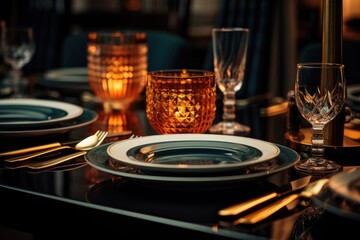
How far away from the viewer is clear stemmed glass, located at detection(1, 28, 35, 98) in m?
1.60

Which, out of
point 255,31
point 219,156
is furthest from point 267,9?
point 219,156

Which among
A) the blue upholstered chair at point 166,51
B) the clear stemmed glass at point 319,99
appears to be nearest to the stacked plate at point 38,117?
the clear stemmed glass at point 319,99

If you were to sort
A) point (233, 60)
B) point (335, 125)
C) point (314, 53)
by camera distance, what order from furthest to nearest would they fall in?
point (314, 53)
point (233, 60)
point (335, 125)

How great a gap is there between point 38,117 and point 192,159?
1.34 ft

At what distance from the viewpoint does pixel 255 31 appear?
205 cm

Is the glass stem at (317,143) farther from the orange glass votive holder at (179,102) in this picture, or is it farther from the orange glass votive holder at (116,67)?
the orange glass votive holder at (116,67)

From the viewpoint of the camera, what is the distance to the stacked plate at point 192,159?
0.70 meters

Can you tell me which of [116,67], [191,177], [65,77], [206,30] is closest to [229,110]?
[116,67]

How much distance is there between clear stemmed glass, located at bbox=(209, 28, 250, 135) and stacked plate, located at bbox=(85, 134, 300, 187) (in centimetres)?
27

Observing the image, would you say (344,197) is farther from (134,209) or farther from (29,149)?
(29,149)

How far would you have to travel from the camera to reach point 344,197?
1.90ft

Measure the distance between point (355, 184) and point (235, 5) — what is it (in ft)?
5.15

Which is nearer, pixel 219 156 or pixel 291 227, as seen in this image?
pixel 291 227

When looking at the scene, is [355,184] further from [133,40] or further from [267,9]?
[267,9]
